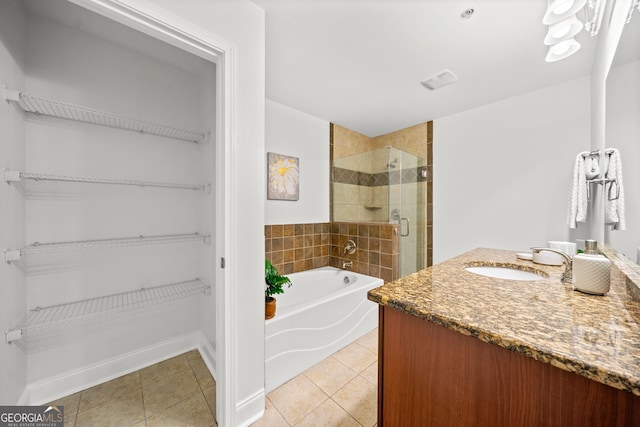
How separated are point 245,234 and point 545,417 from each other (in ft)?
4.04

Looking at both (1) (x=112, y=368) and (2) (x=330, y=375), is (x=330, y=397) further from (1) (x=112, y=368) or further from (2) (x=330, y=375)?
(1) (x=112, y=368)

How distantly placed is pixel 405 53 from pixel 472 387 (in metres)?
2.07

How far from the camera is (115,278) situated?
5.47 ft

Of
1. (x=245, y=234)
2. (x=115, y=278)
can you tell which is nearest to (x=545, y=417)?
(x=245, y=234)

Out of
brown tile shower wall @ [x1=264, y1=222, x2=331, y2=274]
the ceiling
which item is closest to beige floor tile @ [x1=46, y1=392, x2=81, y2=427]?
brown tile shower wall @ [x1=264, y1=222, x2=331, y2=274]

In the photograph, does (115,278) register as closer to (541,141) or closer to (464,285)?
(464,285)

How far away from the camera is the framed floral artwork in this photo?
2.58 metres

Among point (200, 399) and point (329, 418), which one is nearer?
point (329, 418)

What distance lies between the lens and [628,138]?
0.88 m

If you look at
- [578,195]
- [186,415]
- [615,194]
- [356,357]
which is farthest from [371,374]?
[578,195]

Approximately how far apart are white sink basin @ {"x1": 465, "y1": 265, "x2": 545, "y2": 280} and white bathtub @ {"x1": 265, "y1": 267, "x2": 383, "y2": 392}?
111 cm

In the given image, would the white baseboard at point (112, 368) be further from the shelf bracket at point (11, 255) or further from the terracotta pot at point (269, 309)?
the shelf bracket at point (11, 255)

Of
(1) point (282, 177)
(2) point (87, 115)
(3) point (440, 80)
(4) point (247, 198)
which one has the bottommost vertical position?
(4) point (247, 198)

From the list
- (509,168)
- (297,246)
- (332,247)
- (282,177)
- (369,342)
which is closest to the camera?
(369,342)
